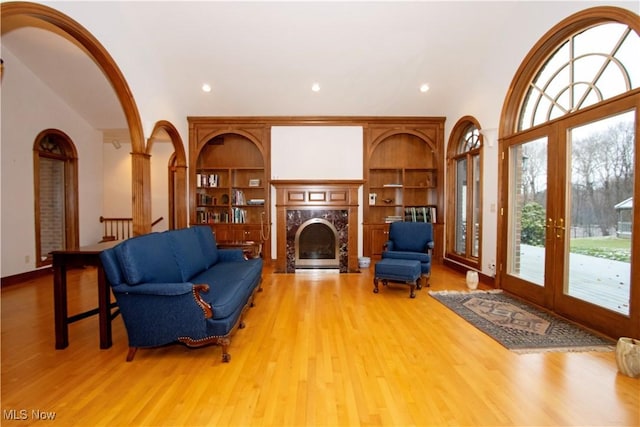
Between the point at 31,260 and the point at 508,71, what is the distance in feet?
26.3

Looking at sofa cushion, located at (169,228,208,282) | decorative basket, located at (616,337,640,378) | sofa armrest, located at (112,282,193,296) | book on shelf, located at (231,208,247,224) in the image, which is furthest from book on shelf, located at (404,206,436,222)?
sofa armrest, located at (112,282,193,296)

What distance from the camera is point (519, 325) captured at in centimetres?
309

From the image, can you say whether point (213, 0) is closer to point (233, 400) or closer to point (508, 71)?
point (508, 71)

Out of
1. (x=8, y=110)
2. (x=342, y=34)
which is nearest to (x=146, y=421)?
(x=342, y=34)

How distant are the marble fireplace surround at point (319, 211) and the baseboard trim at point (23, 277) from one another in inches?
160

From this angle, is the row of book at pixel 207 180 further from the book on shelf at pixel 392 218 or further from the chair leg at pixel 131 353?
the chair leg at pixel 131 353

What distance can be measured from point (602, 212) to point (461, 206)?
9.48ft

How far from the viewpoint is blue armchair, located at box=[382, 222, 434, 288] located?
4.69 meters

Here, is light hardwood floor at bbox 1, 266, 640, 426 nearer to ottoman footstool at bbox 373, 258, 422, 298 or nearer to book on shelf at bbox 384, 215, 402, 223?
ottoman footstool at bbox 373, 258, 422, 298

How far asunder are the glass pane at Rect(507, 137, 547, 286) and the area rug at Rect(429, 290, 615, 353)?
1.53 ft

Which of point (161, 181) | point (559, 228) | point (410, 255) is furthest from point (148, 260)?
point (161, 181)

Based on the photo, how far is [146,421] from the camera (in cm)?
174

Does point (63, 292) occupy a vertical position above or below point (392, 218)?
below

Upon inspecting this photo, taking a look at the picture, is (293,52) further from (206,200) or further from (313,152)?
(206,200)
